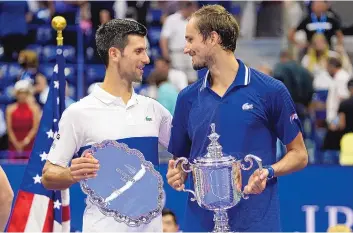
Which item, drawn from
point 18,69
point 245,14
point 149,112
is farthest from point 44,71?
point 149,112

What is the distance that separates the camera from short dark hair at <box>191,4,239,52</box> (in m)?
5.28

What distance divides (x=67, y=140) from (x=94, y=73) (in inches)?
328

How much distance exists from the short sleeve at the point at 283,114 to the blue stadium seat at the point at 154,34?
31.3 ft

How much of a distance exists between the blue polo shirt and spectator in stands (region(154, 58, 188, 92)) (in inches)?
270

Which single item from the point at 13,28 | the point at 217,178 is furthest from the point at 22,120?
the point at 217,178

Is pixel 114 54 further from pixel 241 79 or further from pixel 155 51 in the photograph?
pixel 155 51

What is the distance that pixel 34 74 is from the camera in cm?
1322

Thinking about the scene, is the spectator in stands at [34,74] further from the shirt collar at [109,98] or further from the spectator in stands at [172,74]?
the shirt collar at [109,98]

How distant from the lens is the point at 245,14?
15.0 m

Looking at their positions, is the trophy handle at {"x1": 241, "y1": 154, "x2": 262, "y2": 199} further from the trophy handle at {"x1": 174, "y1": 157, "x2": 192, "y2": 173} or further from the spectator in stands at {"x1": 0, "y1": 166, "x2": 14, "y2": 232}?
the spectator in stands at {"x1": 0, "y1": 166, "x2": 14, "y2": 232}

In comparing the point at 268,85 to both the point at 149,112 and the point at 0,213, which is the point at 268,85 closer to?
A: the point at 149,112

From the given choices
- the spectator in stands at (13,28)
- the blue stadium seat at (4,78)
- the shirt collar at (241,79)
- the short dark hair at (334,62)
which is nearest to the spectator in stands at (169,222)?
the shirt collar at (241,79)

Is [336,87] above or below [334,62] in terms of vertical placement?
below

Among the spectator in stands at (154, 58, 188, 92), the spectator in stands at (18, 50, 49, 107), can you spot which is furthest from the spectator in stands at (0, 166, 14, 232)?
the spectator in stands at (18, 50, 49, 107)
